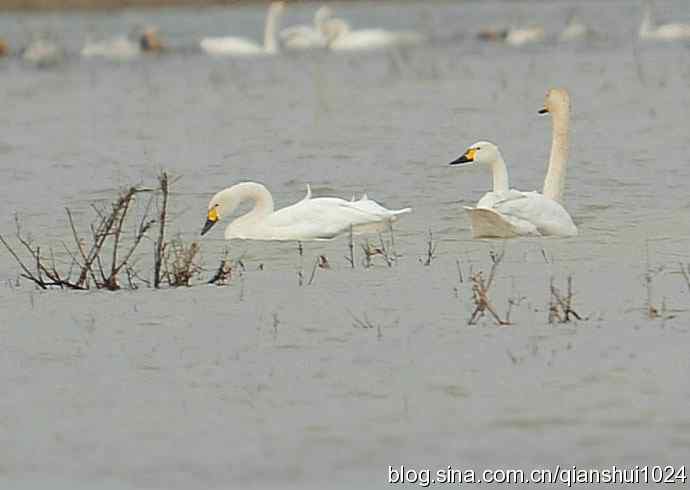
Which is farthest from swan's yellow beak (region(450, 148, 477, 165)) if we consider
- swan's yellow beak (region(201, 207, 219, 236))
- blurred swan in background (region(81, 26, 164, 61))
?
blurred swan in background (region(81, 26, 164, 61))

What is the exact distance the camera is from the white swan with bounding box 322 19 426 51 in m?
29.5

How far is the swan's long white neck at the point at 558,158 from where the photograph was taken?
36.5 feet

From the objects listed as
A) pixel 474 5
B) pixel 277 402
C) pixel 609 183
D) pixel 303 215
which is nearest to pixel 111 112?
pixel 609 183

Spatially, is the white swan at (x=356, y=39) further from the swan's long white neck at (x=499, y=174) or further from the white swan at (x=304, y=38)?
the swan's long white neck at (x=499, y=174)

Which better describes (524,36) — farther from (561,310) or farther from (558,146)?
(561,310)

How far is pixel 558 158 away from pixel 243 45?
17555 mm

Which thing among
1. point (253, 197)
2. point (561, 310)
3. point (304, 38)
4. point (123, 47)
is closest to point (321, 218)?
point (253, 197)

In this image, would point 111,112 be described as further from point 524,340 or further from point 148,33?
point 524,340

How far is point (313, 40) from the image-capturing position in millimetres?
30156

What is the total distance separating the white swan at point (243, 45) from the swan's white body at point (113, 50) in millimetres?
1136

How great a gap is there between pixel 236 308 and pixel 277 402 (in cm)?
183

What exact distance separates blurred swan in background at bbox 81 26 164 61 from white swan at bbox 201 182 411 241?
1807 centimetres

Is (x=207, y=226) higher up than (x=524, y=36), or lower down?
lower down

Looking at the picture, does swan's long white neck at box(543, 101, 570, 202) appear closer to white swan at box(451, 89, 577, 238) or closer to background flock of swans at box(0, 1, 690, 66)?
white swan at box(451, 89, 577, 238)
